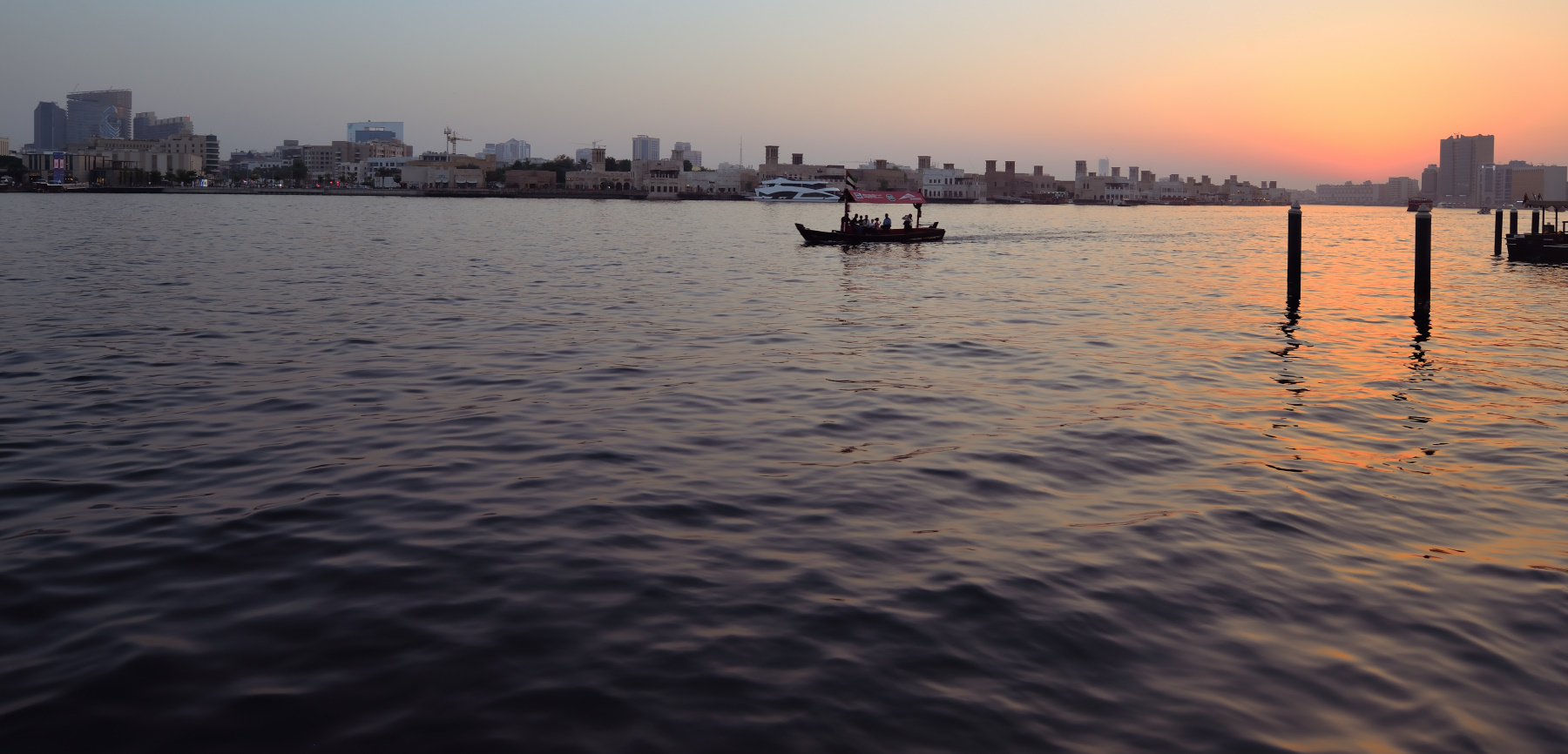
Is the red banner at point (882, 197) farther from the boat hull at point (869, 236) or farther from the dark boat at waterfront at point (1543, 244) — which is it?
the dark boat at waterfront at point (1543, 244)

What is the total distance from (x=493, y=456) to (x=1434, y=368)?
14658 millimetres

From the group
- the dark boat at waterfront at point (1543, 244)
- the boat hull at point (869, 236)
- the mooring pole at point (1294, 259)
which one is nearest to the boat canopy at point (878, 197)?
the boat hull at point (869, 236)

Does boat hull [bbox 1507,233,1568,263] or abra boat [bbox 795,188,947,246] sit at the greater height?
abra boat [bbox 795,188,947,246]

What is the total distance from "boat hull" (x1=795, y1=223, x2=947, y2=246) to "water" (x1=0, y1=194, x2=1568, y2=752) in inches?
1153

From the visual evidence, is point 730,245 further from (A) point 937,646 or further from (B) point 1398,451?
(A) point 937,646

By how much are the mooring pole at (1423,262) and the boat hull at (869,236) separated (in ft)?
84.3

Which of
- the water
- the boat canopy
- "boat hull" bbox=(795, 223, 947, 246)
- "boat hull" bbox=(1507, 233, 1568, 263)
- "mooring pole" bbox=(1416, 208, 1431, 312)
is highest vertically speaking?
the boat canopy

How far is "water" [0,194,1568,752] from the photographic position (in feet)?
17.1

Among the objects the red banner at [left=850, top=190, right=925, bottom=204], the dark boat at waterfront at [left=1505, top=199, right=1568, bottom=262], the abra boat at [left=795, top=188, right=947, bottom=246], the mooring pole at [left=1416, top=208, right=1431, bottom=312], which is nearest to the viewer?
the mooring pole at [left=1416, top=208, right=1431, bottom=312]

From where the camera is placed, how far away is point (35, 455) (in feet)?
33.5

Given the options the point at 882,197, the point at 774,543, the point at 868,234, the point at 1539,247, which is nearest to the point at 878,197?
the point at 882,197

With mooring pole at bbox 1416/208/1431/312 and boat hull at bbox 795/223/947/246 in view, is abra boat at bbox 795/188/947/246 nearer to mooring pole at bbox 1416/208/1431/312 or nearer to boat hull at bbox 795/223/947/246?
boat hull at bbox 795/223/947/246

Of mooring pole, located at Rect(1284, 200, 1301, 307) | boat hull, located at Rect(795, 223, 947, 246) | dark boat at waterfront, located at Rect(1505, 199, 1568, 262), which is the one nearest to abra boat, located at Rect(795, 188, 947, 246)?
boat hull, located at Rect(795, 223, 947, 246)

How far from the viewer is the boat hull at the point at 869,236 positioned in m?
48.4
